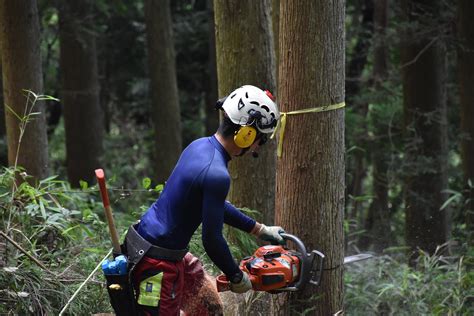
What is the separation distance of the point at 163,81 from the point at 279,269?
9.38 metres

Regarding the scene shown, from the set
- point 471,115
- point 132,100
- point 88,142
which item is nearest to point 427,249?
point 471,115

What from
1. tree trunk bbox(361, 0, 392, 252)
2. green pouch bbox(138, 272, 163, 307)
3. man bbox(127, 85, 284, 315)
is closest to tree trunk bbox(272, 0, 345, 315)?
man bbox(127, 85, 284, 315)

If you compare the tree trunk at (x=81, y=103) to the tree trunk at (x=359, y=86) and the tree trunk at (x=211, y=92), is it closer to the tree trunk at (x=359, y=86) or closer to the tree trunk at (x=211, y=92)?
the tree trunk at (x=211, y=92)

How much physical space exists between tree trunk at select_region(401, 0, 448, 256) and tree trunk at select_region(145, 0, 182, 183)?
4.51 meters

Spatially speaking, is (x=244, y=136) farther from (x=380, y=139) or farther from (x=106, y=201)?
(x=380, y=139)

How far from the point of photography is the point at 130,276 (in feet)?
14.6

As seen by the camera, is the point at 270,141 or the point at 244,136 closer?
the point at 244,136

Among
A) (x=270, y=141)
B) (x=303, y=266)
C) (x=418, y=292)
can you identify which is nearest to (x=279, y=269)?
(x=303, y=266)

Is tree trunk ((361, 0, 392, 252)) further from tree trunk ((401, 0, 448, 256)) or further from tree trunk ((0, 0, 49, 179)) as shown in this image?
tree trunk ((0, 0, 49, 179))

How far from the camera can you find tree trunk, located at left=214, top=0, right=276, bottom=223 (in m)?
6.65

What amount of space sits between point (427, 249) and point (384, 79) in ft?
15.5

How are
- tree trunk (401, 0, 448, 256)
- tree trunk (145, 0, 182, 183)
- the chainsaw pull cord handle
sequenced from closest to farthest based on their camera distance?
the chainsaw pull cord handle < tree trunk (401, 0, 448, 256) < tree trunk (145, 0, 182, 183)

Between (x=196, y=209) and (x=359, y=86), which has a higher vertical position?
(x=359, y=86)

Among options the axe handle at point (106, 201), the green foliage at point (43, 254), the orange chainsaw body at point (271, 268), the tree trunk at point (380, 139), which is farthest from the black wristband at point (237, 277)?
the tree trunk at point (380, 139)
